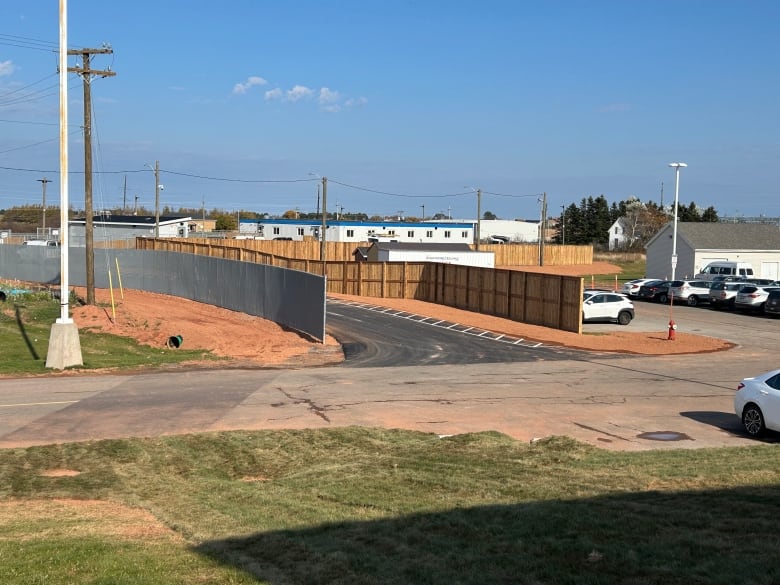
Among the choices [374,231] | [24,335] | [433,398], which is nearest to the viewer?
[433,398]

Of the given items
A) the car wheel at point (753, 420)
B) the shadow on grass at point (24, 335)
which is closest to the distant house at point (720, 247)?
the shadow on grass at point (24, 335)

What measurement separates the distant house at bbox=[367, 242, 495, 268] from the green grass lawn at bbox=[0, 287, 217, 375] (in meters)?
25.8

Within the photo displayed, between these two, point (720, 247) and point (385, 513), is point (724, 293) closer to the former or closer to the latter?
point (720, 247)

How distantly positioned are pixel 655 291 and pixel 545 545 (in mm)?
50011

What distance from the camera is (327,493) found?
11062 millimetres

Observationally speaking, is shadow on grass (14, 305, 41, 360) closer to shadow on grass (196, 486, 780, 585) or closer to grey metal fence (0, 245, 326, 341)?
grey metal fence (0, 245, 326, 341)

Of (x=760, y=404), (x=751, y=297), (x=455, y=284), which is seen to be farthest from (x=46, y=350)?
(x=751, y=297)

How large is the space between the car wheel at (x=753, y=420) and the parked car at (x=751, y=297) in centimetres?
3159

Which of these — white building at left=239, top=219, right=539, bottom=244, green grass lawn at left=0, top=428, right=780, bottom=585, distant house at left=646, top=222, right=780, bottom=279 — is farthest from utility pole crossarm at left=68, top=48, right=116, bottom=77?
white building at left=239, top=219, right=539, bottom=244

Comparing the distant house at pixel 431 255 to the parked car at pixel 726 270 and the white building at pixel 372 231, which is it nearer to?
the parked car at pixel 726 270

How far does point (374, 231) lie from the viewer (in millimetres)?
117188

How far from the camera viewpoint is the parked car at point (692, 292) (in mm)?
51750

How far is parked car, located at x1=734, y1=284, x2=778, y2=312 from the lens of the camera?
151 ft

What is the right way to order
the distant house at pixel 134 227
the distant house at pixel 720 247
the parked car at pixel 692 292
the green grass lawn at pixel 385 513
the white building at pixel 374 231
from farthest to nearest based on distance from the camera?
the white building at pixel 374 231
the distant house at pixel 134 227
the distant house at pixel 720 247
the parked car at pixel 692 292
the green grass lawn at pixel 385 513
